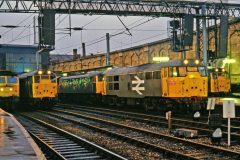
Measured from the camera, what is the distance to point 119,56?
6694cm

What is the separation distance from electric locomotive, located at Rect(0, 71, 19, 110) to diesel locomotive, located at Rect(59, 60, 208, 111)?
705 cm

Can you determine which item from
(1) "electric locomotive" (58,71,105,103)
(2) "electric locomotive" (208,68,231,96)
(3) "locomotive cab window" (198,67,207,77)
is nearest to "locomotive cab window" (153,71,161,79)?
(3) "locomotive cab window" (198,67,207,77)

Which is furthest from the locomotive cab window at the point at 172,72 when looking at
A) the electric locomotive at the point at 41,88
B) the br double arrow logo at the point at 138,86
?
the electric locomotive at the point at 41,88

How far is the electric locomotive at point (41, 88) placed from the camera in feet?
100

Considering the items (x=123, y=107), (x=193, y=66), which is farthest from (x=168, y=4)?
(x=193, y=66)

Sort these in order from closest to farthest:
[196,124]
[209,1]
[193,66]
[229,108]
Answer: [229,108] → [196,124] → [193,66] → [209,1]

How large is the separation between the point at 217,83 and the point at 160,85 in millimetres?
11856

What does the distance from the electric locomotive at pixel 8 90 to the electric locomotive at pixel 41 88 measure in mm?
1402

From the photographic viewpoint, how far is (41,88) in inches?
1206

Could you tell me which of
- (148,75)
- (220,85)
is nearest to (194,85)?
(148,75)

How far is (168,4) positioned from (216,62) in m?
7.65

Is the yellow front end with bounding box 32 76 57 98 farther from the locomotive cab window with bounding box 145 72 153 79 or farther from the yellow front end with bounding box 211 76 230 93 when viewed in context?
the yellow front end with bounding box 211 76 230 93

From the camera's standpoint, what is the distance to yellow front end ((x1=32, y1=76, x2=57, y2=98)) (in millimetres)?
30516

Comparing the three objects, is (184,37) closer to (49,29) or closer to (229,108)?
(49,29)
